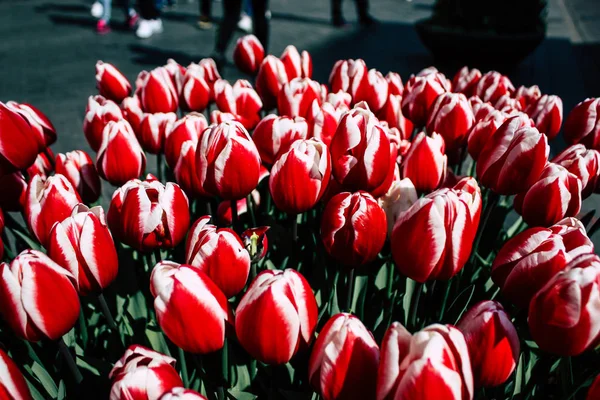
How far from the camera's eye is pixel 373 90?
1.46m

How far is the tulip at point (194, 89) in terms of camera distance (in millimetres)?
1508

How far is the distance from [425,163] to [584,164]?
1.03 feet

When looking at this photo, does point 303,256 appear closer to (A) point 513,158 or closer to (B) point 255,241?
(B) point 255,241

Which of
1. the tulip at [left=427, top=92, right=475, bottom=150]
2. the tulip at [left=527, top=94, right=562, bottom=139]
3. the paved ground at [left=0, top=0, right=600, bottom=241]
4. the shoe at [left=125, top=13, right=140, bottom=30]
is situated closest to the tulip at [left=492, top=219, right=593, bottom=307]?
the tulip at [left=427, top=92, right=475, bottom=150]

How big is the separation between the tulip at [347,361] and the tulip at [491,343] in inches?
6.0

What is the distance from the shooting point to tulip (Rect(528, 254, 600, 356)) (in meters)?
0.66

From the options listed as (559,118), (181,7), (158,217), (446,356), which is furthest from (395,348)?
(181,7)

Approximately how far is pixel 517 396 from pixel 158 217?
72 cm

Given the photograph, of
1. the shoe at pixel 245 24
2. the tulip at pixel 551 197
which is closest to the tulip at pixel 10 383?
the tulip at pixel 551 197

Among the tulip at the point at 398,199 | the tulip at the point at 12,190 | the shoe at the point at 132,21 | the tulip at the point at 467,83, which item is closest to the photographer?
the tulip at the point at 398,199

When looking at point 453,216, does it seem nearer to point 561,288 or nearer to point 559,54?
point 561,288

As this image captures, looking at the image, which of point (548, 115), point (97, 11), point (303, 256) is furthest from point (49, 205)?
point (97, 11)

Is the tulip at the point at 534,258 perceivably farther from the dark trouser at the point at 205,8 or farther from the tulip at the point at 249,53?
the dark trouser at the point at 205,8

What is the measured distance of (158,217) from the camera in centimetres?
95
